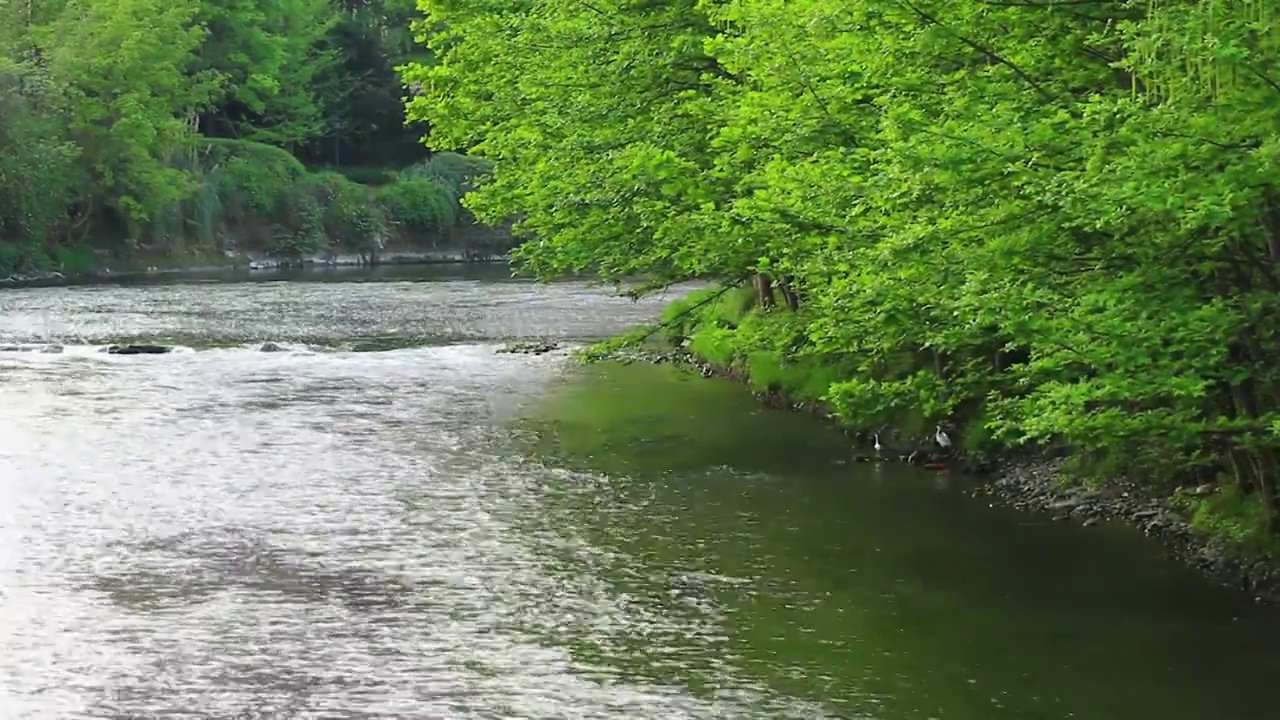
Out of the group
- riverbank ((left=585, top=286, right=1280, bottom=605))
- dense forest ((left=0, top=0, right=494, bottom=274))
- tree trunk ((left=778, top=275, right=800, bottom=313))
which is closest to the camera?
riverbank ((left=585, top=286, right=1280, bottom=605))

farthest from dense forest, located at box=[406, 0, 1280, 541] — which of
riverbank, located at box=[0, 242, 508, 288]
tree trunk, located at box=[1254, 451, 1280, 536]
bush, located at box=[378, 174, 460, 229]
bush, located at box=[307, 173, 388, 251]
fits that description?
bush, located at box=[378, 174, 460, 229]

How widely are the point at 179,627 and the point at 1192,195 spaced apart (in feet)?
35.9

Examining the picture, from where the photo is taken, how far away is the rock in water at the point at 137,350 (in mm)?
43812

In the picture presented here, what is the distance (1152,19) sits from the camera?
1591 cm

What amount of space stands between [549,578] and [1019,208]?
7.04 m

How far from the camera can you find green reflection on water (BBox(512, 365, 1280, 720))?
15.9m

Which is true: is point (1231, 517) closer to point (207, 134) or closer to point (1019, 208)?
point (1019, 208)

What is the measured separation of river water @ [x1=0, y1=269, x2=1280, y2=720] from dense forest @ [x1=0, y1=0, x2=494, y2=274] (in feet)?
142

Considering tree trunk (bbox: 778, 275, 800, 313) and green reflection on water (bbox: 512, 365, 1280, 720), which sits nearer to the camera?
green reflection on water (bbox: 512, 365, 1280, 720)

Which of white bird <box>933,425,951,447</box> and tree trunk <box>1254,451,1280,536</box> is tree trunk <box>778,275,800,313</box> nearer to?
white bird <box>933,425,951,447</box>

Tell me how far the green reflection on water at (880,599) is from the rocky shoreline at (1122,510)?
0.39 m

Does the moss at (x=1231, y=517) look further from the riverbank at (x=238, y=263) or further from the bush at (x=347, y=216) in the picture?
the bush at (x=347, y=216)

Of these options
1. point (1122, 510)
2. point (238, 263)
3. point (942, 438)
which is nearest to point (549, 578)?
point (1122, 510)

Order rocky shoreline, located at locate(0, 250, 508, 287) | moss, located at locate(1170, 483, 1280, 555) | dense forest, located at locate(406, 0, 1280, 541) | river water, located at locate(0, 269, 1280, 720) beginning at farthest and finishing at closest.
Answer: rocky shoreline, located at locate(0, 250, 508, 287) < moss, located at locate(1170, 483, 1280, 555) < river water, located at locate(0, 269, 1280, 720) < dense forest, located at locate(406, 0, 1280, 541)
